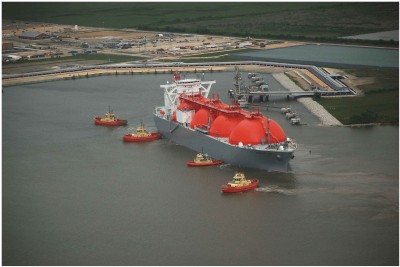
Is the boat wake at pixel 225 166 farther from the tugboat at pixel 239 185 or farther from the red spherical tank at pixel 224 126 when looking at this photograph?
the tugboat at pixel 239 185

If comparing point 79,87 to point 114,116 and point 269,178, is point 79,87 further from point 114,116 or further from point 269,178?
point 269,178

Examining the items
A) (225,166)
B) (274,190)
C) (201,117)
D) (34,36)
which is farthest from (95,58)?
(274,190)

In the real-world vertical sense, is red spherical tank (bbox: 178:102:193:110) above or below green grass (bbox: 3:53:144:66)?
above

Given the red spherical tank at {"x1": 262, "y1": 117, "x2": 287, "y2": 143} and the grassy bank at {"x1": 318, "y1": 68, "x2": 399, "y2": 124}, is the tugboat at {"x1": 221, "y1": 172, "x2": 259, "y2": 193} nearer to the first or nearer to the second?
the red spherical tank at {"x1": 262, "y1": 117, "x2": 287, "y2": 143}

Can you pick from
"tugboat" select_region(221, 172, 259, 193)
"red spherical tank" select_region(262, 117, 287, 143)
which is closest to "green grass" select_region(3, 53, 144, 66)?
"red spherical tank" select_region(262, 117, 287, 143)

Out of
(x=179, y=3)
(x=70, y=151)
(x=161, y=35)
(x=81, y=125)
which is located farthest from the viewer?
(x=179, y=3)

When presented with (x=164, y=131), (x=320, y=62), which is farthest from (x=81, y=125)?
(x=320, y=62)

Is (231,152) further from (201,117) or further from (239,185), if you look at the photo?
(201,117)
